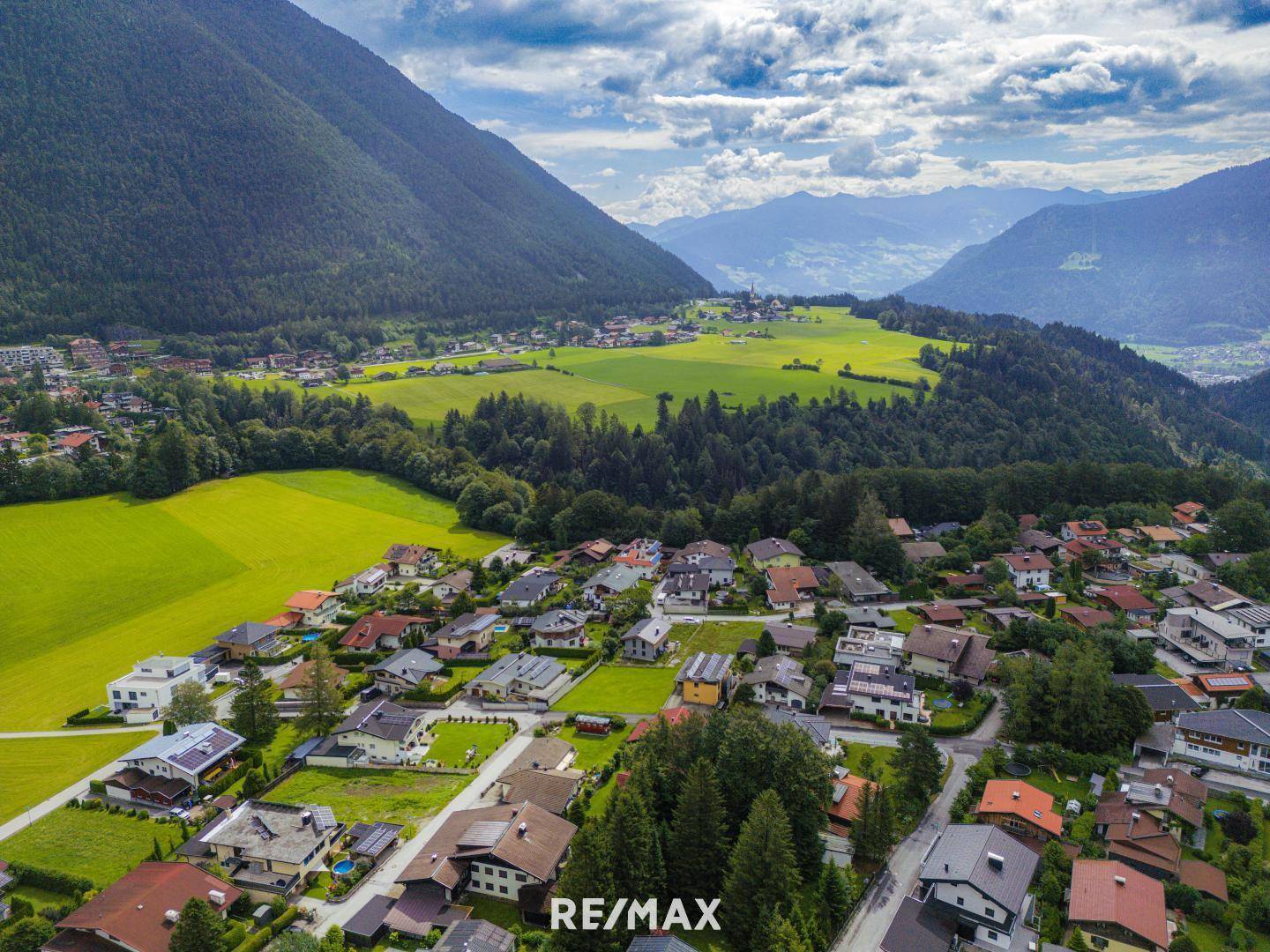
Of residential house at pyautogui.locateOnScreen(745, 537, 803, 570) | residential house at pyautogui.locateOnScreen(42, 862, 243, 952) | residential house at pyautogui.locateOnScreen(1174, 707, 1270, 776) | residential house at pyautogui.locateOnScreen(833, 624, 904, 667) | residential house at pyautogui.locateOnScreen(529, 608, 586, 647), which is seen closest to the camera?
residential house at pyautogui.locateOnScreen(42, 862, 243, 952)

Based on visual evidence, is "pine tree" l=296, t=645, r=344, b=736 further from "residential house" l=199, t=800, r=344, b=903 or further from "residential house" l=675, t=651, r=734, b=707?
"residential house" l=675, t=651, r=734, b=707

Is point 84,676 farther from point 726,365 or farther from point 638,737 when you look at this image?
point 726,365

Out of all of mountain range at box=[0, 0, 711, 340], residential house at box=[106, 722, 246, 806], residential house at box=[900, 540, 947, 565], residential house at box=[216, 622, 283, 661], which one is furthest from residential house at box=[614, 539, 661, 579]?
mountain range at box=[0, 0, 711, 340]

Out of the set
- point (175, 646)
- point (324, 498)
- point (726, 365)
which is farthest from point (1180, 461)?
point (175, 646)

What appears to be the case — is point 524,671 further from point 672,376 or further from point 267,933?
point 672,376

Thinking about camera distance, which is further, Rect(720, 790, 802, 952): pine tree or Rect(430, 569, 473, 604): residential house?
Rect(430, 569, 473, 604): residential house

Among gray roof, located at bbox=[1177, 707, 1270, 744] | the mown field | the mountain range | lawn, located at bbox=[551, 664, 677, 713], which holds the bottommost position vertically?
lawn, located at bbox=[551, 664, 677, 713]
